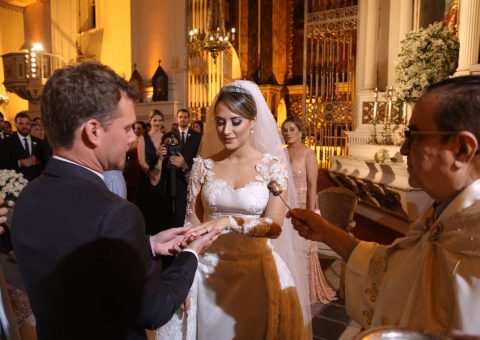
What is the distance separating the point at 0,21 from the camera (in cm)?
1691

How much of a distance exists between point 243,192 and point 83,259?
141 centimetres

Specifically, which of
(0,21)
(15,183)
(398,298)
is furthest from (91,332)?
(0,21)

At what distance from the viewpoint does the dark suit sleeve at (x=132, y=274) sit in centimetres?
108

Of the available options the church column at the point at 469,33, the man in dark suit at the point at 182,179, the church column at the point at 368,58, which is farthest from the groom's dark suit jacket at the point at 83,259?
the church column at the point at 368,58

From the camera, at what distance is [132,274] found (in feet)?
3.60

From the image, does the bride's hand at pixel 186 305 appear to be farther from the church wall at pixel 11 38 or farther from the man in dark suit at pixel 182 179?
the church wall at pixel 11 38

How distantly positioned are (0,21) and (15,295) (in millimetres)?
18234

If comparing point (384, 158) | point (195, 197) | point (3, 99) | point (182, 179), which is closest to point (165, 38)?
point (384, 158)

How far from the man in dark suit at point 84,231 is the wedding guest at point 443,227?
29.8 inches

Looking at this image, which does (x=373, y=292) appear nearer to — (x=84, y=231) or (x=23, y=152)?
(x=84, y=231)

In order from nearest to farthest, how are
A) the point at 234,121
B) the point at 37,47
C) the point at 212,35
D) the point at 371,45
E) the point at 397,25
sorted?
the point at 234,121 < the point at 397,25 < the point at 371,45 < the point at 212,35 < the point at 37,47

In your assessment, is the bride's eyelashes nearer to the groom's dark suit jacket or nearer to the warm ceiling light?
the groom's dark suit jacket

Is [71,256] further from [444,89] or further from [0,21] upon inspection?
[0,21]

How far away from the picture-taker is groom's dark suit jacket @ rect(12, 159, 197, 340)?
42.7 inches
